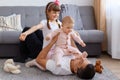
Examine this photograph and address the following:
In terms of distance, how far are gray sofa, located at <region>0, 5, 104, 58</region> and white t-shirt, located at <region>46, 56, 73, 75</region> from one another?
2.40ft

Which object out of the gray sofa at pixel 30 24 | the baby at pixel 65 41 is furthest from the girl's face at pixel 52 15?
the gray sofa at pixel 30 24

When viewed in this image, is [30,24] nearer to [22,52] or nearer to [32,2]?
[32,2]

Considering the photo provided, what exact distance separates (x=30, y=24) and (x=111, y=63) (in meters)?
1.35

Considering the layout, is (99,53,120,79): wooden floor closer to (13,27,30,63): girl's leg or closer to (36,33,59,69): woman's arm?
(36,33,59,69): woman's arm

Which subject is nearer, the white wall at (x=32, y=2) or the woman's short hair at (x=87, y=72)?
the woman's short hair at (x=87, y=72)

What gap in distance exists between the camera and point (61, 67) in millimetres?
2490

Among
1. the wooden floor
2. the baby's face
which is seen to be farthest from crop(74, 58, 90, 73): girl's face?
the wooden floor

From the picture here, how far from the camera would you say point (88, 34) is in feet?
10.7

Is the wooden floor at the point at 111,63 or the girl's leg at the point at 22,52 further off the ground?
the girl's leg at the point at 22,52

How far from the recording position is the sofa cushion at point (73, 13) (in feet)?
12.1

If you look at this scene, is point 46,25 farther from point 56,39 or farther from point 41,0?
point 41,0

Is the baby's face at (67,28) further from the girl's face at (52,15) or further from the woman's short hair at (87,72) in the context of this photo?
the woman's short hair at (87,72)

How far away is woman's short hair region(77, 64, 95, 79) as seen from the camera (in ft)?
7.56

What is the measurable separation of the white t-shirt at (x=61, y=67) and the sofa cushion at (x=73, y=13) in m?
1.20
